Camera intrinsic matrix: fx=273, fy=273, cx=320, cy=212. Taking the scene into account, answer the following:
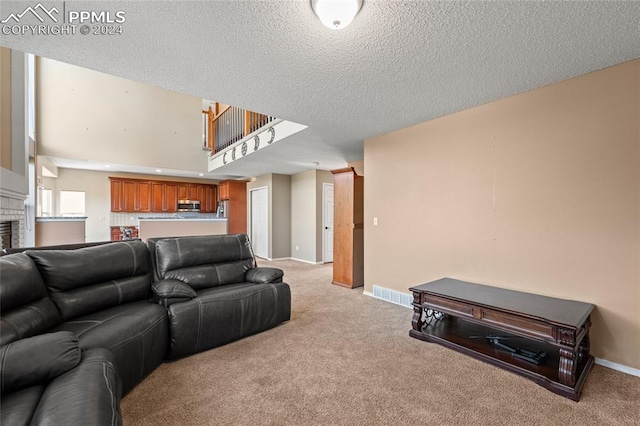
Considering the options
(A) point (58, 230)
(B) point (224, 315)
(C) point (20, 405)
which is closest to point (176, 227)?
(A) point (58, 230)

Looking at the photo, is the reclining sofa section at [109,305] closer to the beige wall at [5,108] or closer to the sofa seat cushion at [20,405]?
the sofa seat cushion at [20,405]

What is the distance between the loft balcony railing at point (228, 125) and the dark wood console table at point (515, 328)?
3.57 meters

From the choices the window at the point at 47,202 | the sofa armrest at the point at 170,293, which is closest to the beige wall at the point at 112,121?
the window at the point at 47,202

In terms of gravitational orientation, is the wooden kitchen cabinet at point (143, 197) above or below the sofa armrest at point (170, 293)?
above

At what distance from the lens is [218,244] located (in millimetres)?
3041

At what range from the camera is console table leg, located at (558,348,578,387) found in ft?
5.94

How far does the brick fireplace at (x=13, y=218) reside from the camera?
2.89m

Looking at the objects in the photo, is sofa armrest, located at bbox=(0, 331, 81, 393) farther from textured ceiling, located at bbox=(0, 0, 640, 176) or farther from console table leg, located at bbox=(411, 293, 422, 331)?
console table leg, located at bbox=(411, 293, 422, 331)

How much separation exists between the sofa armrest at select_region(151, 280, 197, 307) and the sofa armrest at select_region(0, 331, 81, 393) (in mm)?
949

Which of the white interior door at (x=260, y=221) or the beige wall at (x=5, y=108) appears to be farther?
the white interior door at (x=260, y=221)

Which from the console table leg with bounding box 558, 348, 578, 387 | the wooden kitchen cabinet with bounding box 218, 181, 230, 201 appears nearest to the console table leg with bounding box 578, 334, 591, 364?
the console table leg with bounding box 558, 348, 578, 387

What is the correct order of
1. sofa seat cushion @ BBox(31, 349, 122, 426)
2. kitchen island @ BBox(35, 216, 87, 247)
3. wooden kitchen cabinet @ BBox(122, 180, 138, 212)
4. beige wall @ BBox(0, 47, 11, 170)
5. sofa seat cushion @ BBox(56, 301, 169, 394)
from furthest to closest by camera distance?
wooden kitchen cabinet @ BBox(122, 180, 138, 212) < kitchen island @ BBox(35, 216, 87, 247) < beige wall @ BBox(0, 47, 11, 170) < sofa seat cushion @ BBox(56, 301, 169, 394) < sofa seat cushion @ BBox(31, 349, 122, 426)

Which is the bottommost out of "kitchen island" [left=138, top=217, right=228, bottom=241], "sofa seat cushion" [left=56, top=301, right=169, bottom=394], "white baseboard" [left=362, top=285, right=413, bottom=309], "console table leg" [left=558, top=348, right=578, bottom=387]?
"white baseboard" [left=362, top=285, right=413, bottom=309]

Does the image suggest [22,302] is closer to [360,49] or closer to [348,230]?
[360,49]
